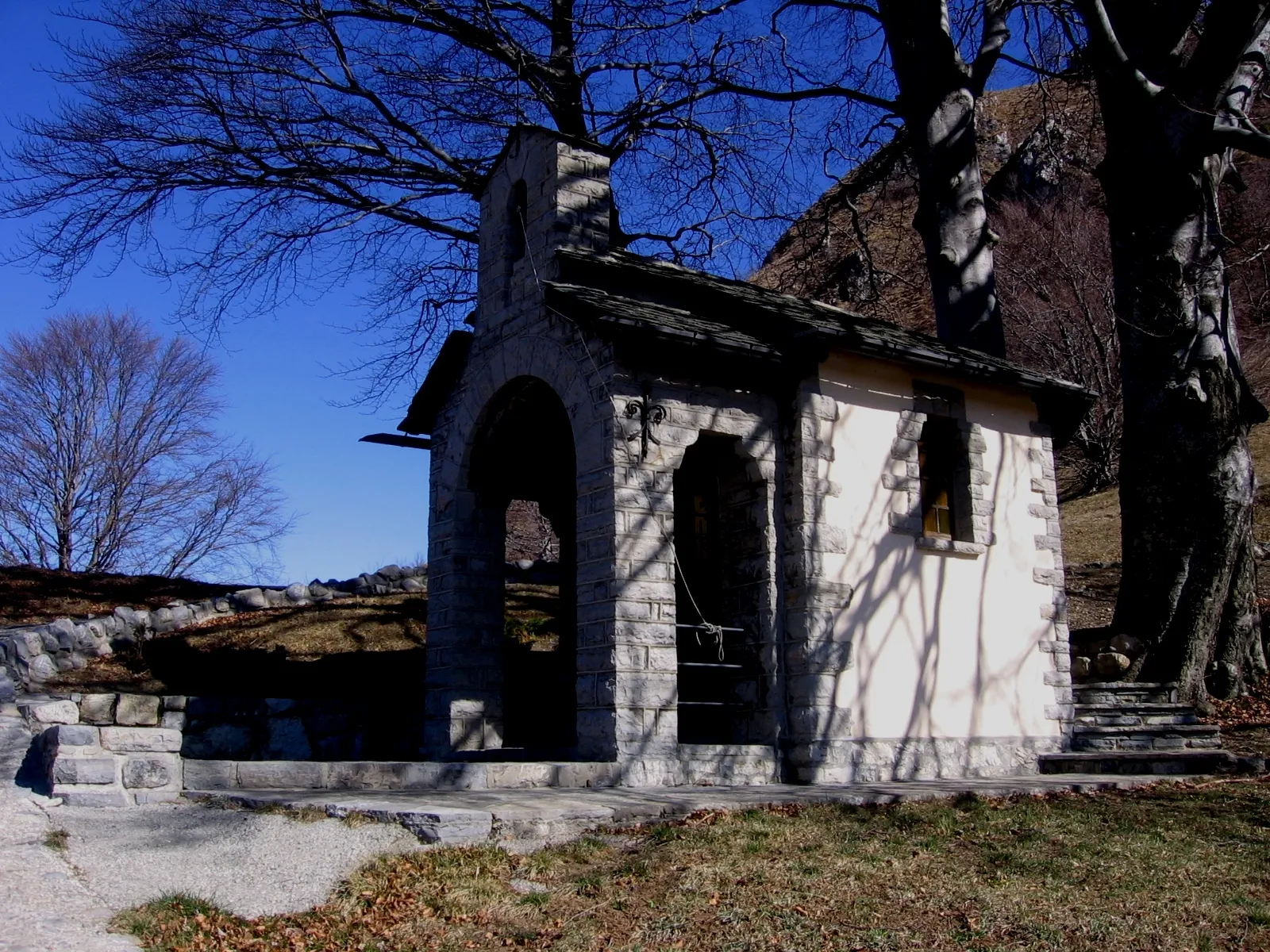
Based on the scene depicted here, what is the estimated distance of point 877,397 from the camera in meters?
11.2

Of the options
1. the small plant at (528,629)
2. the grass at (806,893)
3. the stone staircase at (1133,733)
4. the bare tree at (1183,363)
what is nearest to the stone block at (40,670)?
the small plant at (528,629)

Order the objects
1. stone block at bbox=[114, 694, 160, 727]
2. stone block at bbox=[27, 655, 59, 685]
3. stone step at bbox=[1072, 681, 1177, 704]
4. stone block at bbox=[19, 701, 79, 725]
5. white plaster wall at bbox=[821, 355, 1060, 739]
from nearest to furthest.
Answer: white plaster wall at bbox=[821, 355, 1060, 739] < stone block at bbox=[19, 701, 79, 725] < stone block at bbox=[114, 694, 160, 727] < stone step at bbox=[1072, 681, 1177, 704] < stone block at bbox=[27, 655, 59, 685]

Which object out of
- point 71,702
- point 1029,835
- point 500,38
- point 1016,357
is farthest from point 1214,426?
point 1016,357

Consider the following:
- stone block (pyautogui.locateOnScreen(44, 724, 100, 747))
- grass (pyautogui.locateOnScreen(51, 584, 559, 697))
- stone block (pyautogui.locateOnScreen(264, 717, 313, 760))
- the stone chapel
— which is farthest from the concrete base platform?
grass (pyautogui.locateOnScreen(51, 584, 559, 697))

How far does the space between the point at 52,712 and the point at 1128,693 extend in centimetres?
1098

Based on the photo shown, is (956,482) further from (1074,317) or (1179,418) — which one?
(1074,317)

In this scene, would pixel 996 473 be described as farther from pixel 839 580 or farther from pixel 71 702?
pixel 71 702

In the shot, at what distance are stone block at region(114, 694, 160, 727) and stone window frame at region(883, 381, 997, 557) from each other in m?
7.77

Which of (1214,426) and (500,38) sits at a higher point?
(500,38)

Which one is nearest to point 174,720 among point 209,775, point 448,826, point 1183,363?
point 209,775

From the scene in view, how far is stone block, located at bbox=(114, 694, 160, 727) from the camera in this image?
39.4 feet

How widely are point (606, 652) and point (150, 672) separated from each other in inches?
303

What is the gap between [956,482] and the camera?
11977mm

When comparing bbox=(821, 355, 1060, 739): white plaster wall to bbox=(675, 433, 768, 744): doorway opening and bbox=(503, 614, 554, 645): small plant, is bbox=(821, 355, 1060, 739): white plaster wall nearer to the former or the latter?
bbox=(675, 433, 768, 744): doorway opening
